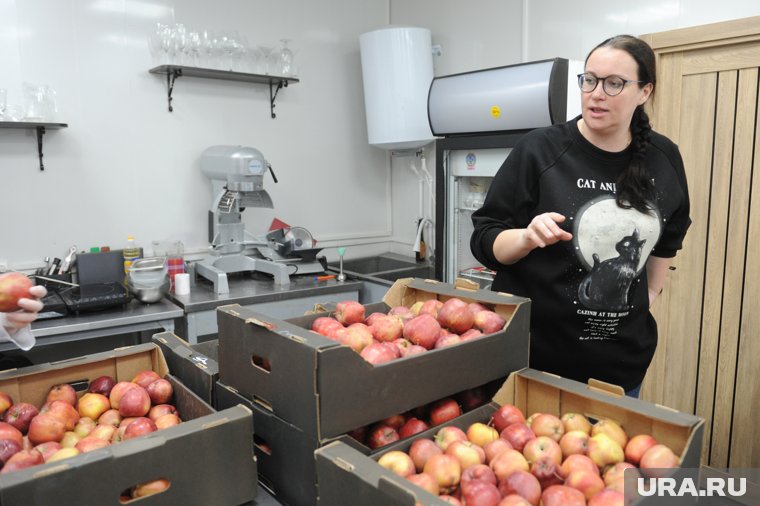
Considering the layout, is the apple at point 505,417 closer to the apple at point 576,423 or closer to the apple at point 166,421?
the apple at point 576,423

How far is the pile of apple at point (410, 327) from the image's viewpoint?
3.91 ft

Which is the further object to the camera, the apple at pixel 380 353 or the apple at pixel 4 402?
the apple at pixel 4 402

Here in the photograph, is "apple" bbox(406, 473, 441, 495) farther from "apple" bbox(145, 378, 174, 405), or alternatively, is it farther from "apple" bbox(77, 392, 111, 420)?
"apple" bbox(77, 392, 111, 420)

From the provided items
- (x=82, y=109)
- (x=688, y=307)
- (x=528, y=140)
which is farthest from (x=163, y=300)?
(x=688, y=307)

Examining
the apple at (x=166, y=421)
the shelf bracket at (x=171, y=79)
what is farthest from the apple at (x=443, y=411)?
the shelf bracket at (x=171, y=79)

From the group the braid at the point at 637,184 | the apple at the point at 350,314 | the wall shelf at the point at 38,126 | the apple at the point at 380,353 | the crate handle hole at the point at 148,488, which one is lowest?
the crate handle hole at the point at 148,488

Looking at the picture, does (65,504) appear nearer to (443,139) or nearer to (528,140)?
(528,140)

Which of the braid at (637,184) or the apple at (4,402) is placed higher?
the braid at (637,184)

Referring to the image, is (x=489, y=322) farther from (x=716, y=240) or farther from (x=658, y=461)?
(x=716, y=240)

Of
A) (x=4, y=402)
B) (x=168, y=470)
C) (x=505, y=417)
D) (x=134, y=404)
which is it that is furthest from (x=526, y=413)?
(x=4, y=402)

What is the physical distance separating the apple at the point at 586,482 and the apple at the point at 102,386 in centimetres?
99

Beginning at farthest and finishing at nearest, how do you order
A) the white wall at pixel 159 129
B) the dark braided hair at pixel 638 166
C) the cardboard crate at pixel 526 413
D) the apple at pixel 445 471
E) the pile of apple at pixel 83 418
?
the white wall at pixel 159 129, the dark braided hair at pixel 638 166, the pile of apple at pixel 83 418, the apple at pixel 445 471, the cardboard crate at pixel 526 413

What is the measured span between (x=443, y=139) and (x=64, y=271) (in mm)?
1975

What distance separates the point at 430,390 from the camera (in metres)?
1.12
